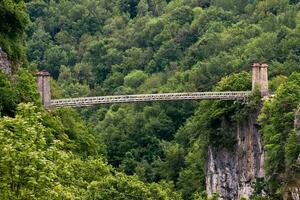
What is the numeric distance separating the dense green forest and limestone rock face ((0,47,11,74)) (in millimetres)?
689

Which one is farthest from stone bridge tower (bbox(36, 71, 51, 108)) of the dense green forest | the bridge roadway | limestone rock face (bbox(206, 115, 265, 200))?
limestone rock face (bbox(206, 115, 265, 200))

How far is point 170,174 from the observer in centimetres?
9162

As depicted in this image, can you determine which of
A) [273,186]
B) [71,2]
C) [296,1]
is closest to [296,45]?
[296,1]

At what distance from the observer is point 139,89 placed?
124 metres

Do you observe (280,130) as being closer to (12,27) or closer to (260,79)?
(260,79)

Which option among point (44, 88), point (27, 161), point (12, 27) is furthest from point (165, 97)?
point (27, 161)

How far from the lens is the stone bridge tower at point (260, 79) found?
227ft

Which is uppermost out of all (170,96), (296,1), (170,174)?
(296,1)

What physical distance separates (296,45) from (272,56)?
3.57 metres

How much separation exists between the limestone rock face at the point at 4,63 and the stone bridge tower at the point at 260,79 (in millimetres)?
23048

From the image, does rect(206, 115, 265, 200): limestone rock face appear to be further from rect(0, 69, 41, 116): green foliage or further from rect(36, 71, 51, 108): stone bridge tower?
rect(0, 69, 41, 116): green foliage

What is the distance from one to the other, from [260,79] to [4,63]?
79.4 ft

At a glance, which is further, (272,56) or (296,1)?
(296,1)

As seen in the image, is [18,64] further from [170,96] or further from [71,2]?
[71,2]
